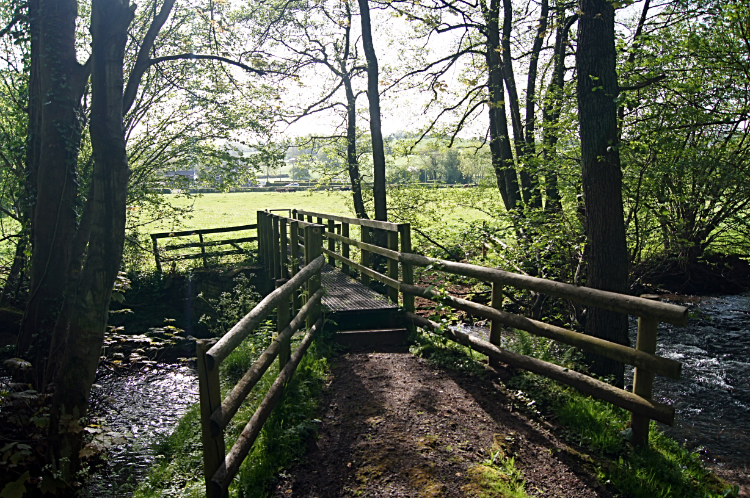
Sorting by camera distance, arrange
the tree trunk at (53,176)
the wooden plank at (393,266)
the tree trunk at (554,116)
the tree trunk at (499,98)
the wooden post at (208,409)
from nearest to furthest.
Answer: the wooden post at (208,409) < the tree trunk at (53,176) < the wooden plank at (393,266) < the tree trunk at (554,116) < the tree trunk at (499,98)

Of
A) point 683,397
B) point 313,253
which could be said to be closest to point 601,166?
point 683,397

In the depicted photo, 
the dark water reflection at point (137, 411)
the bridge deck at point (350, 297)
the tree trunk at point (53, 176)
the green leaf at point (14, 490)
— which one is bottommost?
the dark water reflection at point (137, 411)

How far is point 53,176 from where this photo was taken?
18.9 feet

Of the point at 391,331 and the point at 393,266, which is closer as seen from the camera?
the point at 391,331

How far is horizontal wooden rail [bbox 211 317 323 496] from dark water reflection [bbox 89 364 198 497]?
1653 mm

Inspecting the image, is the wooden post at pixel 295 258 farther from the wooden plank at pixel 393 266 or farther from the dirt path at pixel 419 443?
the dirt path at pixel 419 443

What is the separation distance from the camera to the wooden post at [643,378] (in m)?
3.49

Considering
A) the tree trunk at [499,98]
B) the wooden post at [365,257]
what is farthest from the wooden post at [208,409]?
the tree trunk at [499,98]

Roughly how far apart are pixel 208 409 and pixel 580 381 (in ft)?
9.17

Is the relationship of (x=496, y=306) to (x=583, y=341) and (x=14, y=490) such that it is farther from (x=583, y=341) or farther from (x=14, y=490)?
Answer: (x=14, y=490)

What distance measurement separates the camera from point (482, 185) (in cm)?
1435

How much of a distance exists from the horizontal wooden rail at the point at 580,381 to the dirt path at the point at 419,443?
0.34m

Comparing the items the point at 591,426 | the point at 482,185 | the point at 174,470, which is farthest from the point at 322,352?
the point at 482,185

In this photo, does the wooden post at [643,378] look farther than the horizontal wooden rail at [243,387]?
Yes
